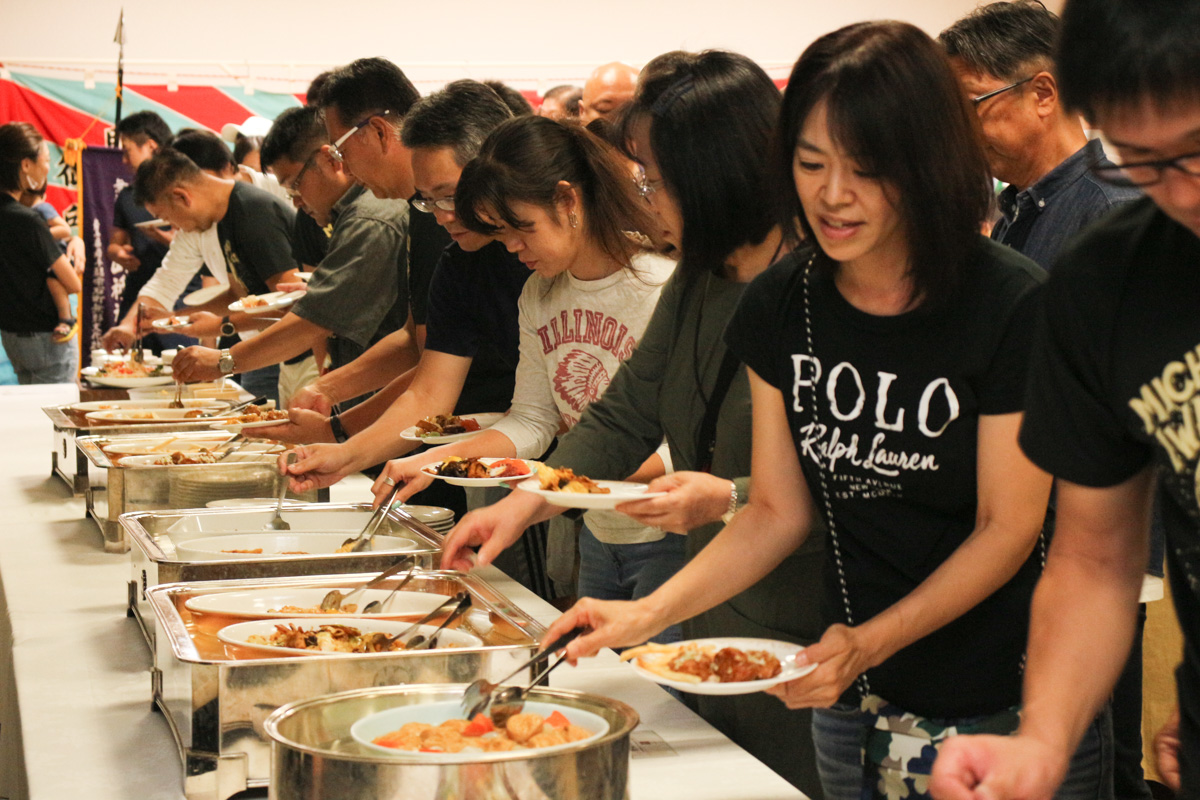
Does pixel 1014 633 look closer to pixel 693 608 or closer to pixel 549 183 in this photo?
pixel 693 608

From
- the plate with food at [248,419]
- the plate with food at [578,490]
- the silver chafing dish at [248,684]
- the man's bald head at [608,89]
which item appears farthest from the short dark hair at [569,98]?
the silver chafing dish at [248,684]

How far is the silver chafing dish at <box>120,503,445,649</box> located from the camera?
54.7 inches

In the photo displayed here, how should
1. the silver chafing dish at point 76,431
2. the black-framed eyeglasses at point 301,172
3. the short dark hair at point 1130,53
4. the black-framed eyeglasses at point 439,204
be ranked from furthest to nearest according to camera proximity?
1. the black-framed eyeglasses at point 301,172
2. the silver chafing dish at point 76,431
3. the black-framed eyeglasses at point 439,204
4. the short dark hair at point 1130,53

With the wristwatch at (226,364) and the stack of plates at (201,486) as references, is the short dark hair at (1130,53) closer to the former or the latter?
the stack of plates at (201,486)

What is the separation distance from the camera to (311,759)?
0.82 metres

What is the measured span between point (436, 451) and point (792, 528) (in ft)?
2.34

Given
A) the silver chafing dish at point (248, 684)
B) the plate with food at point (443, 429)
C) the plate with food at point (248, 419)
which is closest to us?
the silver chafing dish at point (248, 684)

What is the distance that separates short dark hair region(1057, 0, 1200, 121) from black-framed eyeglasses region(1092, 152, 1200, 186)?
0.10 feet

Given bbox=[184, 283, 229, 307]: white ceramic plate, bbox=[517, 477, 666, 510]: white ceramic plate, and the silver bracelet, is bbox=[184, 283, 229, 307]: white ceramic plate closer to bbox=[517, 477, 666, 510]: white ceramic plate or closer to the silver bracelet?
bbox=[517, 477, 666, 510]: white ceramic plate

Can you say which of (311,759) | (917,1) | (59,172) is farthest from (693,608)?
(917,1)

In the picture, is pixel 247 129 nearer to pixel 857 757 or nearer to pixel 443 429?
pixel 443 429

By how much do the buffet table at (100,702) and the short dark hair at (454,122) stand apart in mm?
754

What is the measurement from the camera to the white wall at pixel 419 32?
5.96 m

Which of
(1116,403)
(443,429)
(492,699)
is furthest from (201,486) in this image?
(1116,403)
